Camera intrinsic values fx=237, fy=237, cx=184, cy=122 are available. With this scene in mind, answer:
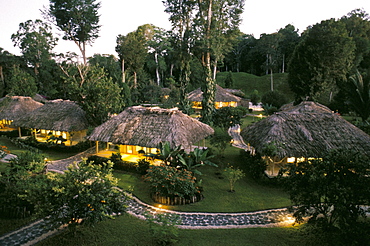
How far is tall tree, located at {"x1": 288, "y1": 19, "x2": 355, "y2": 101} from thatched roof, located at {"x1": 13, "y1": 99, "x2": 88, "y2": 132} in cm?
2613

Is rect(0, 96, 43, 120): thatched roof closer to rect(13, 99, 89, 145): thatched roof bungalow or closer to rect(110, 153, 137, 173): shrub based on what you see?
rect(13, 99, 89, 145): thatched roof bungalow

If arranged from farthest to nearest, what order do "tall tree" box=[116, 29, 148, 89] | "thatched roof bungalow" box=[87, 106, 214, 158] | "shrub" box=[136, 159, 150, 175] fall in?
"tall tree" box=[116, 29, 148, 89] < "thatched roof bungalow" box=[87, 106, 214, 158] < "shrub" box=[136, 159, 150, 175]

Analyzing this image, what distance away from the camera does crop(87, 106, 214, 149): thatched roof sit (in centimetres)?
1530

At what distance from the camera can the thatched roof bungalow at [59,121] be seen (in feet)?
66.0

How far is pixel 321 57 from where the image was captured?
29.1 metres

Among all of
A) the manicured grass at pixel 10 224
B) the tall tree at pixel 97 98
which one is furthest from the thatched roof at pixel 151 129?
the manicured grass at pixel 10 224

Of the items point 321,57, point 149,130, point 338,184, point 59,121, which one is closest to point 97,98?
point 59,121

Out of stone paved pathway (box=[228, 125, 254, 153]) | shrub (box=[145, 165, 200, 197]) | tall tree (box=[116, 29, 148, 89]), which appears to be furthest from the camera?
tall tree (box=[116, 29, 148, 89])

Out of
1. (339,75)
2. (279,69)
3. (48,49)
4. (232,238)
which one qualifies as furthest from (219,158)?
(279,69)

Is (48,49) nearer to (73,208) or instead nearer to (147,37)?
(147,37)

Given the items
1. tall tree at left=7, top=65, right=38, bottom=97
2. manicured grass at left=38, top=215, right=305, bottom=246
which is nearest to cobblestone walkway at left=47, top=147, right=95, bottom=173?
manicured grass at left=38, top=215, right=305, bottom=246

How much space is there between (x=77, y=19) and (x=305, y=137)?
32100mm

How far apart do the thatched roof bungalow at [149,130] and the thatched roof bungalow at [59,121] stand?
13.7 ft

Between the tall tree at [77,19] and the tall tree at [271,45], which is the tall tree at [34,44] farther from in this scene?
the tall tree at [271,45]
